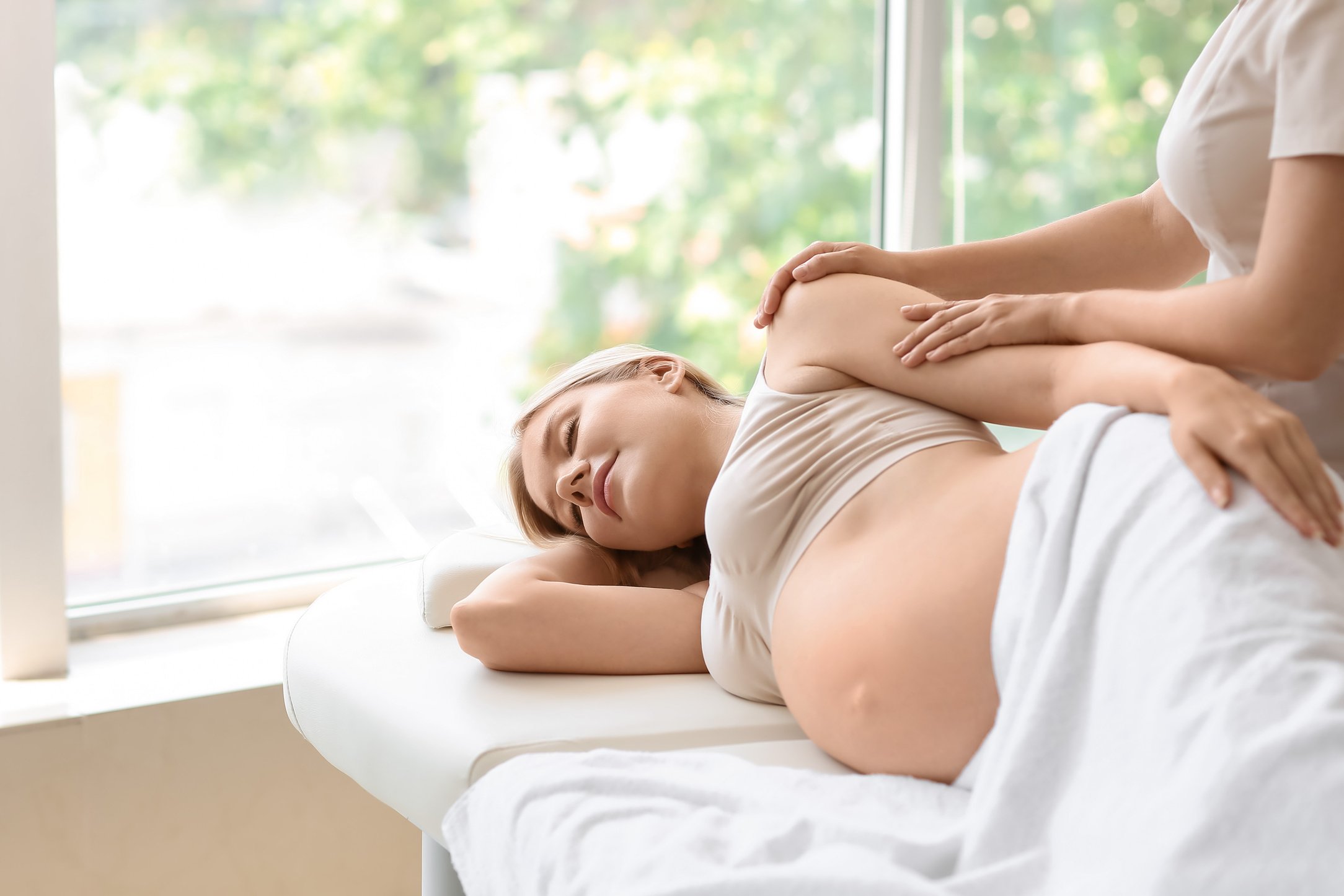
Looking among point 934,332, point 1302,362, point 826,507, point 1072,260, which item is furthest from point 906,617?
point 1072,260

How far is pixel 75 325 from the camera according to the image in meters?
2.08

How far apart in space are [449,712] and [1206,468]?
80 centimetres

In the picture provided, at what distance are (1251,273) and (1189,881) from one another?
54 cm

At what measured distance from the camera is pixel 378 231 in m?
2.33

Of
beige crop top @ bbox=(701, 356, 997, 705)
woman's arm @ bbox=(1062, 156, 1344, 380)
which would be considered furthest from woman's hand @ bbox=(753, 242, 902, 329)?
woman's arm @ bbox=(1062, 156, 1344, 380)

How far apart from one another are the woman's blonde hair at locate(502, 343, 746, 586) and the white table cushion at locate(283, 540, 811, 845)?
0.48ft

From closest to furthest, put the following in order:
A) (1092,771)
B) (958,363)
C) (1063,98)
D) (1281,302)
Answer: (1092,771)
(1281,302)
(958,363)
(1063,98)

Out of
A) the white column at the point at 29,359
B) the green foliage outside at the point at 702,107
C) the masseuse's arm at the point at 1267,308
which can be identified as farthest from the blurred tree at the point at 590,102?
the masseuse's arm at the point at 1267,308

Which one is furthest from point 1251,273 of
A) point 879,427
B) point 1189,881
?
point 1189,881

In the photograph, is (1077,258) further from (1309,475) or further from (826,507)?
(1309,475)

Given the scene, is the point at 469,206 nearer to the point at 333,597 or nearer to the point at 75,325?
the point at 75,325

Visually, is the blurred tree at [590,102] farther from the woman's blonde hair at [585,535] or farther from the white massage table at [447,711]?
the white massage table at [447,711]

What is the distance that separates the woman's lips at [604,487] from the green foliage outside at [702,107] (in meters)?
1.03

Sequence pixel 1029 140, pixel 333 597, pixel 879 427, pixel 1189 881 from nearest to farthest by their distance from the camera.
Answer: pixel 1189 881
pixel 879 427
pixel 333 597
pixel 1029 140
